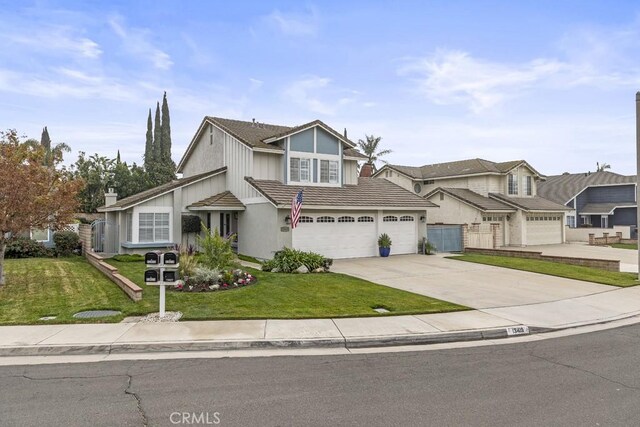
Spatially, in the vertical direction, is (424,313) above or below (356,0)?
below

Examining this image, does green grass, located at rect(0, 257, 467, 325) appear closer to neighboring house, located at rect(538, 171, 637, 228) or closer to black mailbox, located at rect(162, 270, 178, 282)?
black mailbox, located at rect(162, 270, 178, 282)

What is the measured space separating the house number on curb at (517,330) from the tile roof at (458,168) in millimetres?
25988

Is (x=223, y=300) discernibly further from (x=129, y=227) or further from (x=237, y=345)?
(x=129, y=227)

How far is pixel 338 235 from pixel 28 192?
507 inches

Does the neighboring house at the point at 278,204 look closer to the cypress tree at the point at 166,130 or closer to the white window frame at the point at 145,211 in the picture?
the white window frame at the point at 145,211

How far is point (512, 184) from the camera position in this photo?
1302 inches

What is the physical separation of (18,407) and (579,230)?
136 feet

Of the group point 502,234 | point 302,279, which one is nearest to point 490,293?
point 302,279

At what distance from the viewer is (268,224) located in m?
18.6

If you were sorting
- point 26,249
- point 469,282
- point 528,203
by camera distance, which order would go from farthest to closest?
point 528,203
point 26,249
point 469,282

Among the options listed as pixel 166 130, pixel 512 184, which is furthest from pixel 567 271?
pixel 166 130

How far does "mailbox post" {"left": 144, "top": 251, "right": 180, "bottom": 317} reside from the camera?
8.45 meters

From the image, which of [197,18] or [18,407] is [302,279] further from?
[197,18]

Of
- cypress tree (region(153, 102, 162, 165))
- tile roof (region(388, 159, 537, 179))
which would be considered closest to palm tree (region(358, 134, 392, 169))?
tile roof (region(388, 159, 537, 179))
